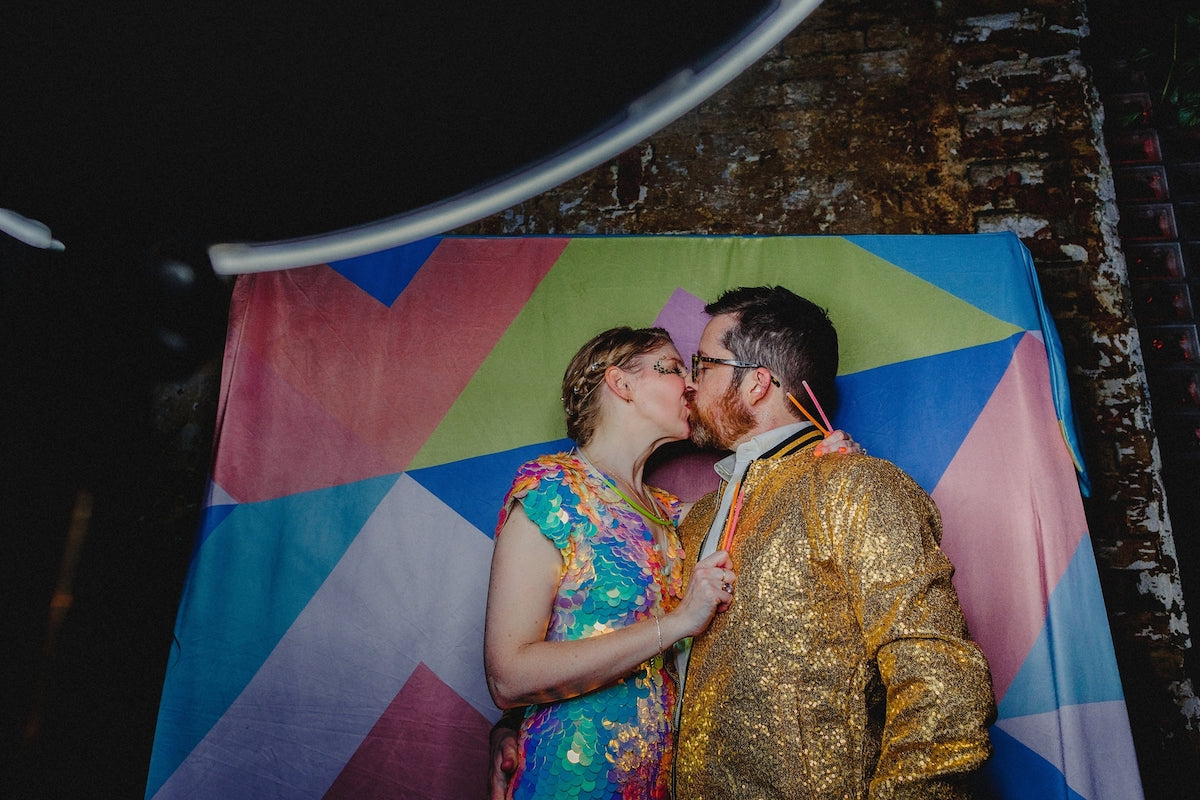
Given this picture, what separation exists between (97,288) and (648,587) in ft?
4.48

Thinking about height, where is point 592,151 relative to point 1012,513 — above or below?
above

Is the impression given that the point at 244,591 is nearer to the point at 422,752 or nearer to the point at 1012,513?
the point at 422,752

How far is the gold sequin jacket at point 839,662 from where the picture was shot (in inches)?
41.2

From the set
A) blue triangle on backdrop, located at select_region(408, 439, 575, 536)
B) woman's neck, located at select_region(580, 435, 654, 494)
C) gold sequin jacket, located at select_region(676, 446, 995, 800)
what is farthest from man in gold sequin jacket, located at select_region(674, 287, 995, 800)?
blue triangle on backdrop, located at select_region(408, 439, 575, 536)

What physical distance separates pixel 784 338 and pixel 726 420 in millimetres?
228

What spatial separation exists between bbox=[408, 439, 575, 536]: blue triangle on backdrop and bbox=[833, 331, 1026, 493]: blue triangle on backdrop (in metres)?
0.75

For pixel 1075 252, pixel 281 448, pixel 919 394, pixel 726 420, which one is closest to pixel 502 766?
pixel 726 420

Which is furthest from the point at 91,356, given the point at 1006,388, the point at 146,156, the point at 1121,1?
the point at 1121,1

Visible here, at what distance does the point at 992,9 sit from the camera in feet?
7.61

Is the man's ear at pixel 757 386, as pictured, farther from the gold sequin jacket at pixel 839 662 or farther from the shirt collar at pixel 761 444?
the gold sequin jacket at pixel 839 662

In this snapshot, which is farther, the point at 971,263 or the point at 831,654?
the point at 971,263

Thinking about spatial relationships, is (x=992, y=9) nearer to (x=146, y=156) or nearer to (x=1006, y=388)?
(x=1006, y=388)

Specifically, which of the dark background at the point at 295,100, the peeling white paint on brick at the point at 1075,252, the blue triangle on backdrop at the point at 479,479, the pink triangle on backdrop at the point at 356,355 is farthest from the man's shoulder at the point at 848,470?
the peeling white paint on brick at the point at 1075,252

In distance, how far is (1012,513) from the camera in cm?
173
